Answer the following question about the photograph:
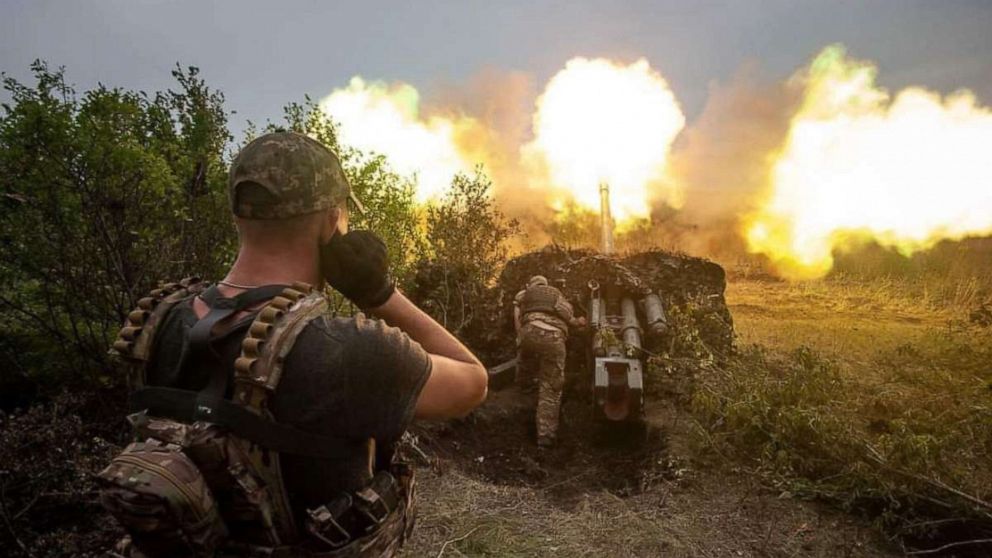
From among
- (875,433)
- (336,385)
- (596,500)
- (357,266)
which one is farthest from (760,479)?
(336,385)

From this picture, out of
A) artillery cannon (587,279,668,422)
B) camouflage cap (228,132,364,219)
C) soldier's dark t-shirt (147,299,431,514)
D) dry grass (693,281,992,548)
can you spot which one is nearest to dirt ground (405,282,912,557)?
dry grass (693,281,992,548)

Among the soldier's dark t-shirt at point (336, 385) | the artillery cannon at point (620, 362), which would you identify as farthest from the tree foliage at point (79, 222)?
the artillery cannon at point (620, 362)

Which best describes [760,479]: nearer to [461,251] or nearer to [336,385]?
[336,385]

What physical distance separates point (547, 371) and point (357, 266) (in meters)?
5.71

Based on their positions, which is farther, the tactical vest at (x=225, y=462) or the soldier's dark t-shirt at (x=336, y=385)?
the soldier's dark t-shirt at (x=336, y=385)

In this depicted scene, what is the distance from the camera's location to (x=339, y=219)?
2160 millimetres

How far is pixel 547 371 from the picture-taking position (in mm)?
7516

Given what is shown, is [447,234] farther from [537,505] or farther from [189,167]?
[537,505]

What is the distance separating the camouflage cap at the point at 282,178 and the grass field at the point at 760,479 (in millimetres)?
3659

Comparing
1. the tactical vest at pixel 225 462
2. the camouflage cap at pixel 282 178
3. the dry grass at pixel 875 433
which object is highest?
the camouflage cap at pixel 282 178

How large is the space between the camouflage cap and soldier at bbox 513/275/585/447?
18.8 ft

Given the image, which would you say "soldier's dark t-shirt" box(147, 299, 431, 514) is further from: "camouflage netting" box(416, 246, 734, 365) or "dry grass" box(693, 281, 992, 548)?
"camouflage netting" box(416, 246, 734, 365)

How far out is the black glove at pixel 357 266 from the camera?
2.07 metres

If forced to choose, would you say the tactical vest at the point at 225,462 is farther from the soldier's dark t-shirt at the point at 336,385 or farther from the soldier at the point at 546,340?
the soldier at the point at 546,340
